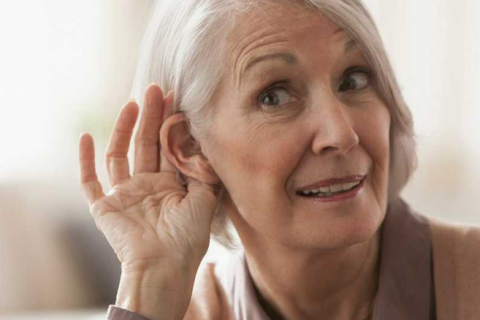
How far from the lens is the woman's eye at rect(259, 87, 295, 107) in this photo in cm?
181

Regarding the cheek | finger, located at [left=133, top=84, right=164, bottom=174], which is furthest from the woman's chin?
finger, located at [left=133, top=84, right=164, bottom=174]

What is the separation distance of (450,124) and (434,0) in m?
0.70

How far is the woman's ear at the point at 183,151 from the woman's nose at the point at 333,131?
0.35 m

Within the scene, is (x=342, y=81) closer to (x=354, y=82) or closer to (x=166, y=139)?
(x=354, y=82)

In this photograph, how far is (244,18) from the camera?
182 cm

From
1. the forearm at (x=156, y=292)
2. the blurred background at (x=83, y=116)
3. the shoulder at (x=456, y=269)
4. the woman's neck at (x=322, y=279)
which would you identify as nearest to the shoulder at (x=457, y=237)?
the shoulder at (x=456, y=269)

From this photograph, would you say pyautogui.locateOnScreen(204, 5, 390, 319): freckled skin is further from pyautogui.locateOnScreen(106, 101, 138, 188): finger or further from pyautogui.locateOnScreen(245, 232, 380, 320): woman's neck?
pyautogui.locateOnScreen(106, 101, 138, 188): finger

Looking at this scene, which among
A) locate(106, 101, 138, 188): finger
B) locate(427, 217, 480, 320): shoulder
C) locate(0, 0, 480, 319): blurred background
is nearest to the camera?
locate(427, 217, 480, 320): shoulder

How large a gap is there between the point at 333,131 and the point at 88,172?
73 centimetres

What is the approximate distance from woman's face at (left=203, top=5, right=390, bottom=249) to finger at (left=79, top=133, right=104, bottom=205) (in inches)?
16.5

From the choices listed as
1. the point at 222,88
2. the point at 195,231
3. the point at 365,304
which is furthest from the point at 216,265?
the point at 222,88

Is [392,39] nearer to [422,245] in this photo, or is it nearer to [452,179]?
[452,179]

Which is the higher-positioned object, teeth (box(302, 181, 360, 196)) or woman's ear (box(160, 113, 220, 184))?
woman's ear (box(160, 113, 220, 184))

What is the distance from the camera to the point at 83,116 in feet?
13.7
